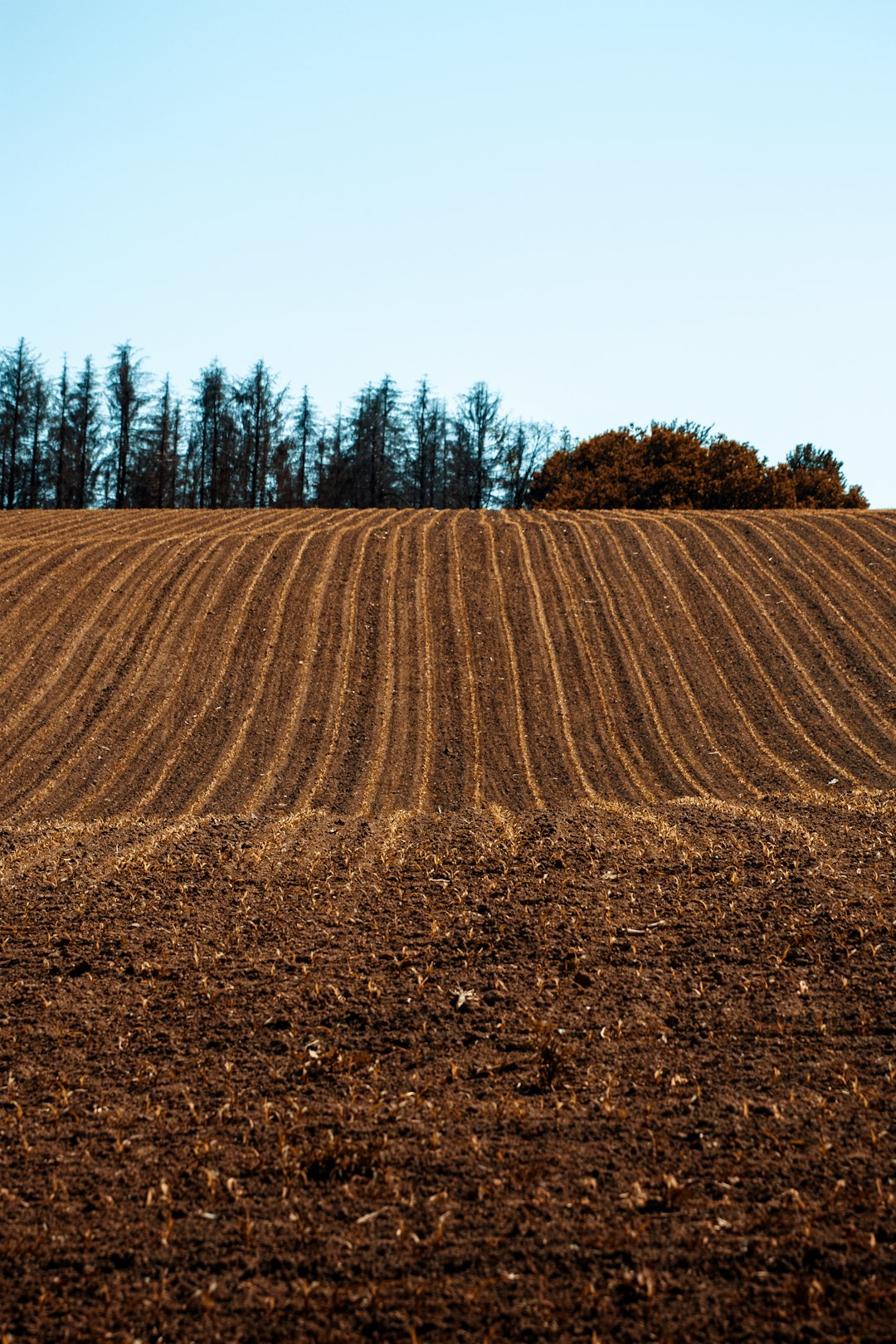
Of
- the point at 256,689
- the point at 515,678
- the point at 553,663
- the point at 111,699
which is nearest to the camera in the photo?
the point at 111,699

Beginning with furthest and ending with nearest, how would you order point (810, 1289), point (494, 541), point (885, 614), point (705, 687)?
point (494, 541) < point (885, 614) < point (705, 687) < point (810, 1289)

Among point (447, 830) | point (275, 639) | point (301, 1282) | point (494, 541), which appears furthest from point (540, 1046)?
point (494, 541)

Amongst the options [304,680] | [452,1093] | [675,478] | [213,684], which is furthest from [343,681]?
[675,478]

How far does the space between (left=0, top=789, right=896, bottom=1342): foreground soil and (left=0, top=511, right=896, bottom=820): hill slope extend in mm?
4804

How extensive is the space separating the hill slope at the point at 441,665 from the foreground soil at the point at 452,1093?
4.80 metres

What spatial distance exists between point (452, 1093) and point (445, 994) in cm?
146

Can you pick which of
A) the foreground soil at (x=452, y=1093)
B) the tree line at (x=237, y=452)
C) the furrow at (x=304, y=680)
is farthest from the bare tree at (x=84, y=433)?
the foreground soil at (x=452, y=1093)

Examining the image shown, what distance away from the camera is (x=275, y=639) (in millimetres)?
22234

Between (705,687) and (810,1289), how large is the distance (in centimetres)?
1656

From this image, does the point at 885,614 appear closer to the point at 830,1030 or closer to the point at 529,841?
the point at 529,841

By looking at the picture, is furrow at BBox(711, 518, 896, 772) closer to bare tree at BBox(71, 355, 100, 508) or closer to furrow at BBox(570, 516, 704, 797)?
furrow at BBox(570, 516, 704, 797)

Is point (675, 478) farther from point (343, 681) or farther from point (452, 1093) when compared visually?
point (452, 1093)

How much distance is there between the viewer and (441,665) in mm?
21375

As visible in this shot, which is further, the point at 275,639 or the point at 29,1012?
the point at 275,639
